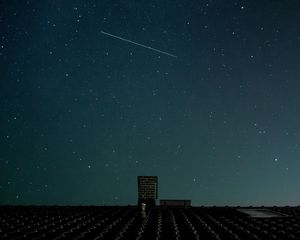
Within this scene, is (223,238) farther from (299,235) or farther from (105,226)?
(105,226)

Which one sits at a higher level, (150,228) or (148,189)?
(148,189)

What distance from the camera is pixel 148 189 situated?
94.3 feet

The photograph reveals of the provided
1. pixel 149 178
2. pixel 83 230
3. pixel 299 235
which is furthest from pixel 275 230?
pixel 149 178

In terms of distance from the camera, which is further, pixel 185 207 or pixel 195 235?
pixel 185 207

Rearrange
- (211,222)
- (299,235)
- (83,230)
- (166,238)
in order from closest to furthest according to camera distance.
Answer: (166,238) < (299,235) < (83,230) < (211,222)

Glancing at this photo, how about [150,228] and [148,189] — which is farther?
[148,189]

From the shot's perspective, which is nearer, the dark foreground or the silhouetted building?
the dark foreground

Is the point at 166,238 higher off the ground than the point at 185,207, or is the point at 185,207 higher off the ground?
the point at 185,207

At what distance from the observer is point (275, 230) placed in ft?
50.8

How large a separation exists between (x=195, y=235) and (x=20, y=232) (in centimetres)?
603

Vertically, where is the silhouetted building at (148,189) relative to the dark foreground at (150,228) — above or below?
above

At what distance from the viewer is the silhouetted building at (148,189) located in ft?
93.4

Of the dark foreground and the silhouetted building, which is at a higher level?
the silhouetted building

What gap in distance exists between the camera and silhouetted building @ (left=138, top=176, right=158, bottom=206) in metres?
28.5
